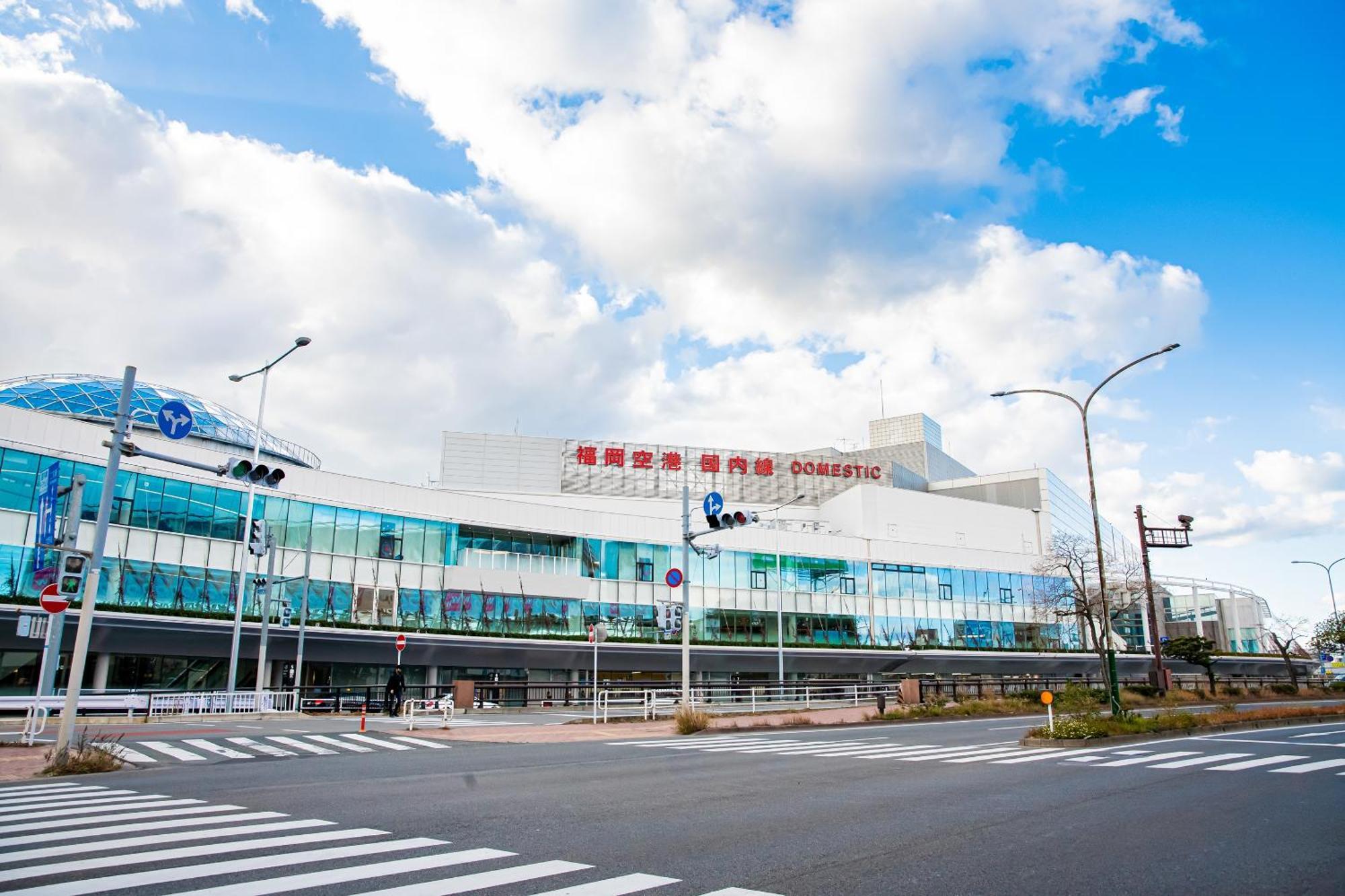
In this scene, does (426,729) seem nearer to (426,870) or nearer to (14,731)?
(14,731)

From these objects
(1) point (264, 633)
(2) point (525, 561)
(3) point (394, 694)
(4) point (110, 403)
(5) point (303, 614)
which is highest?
(4) point (110, 403)

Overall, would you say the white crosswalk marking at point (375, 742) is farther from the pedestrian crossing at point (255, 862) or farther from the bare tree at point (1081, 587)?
the bare tree at point (1081, 587)

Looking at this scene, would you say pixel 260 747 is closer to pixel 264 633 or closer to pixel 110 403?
pixel 264 633

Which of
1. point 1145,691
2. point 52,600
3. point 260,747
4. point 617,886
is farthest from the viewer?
point 1145,691

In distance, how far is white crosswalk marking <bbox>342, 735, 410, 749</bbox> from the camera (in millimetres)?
19031

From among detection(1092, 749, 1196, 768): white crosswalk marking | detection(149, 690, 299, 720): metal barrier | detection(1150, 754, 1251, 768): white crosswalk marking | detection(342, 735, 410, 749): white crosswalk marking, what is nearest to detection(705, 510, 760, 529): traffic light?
detection(342, 735, 410, 749): white crosswalk marking

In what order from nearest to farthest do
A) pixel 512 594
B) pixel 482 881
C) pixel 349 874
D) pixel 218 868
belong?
1. pixel 482 881
2. pixel 349 874
3. pixel 218 868
4. pixel 512 594

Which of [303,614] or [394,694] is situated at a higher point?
[303,614]

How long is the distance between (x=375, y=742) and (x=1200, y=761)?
16836 millimetres

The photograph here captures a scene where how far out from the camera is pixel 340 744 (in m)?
19.5

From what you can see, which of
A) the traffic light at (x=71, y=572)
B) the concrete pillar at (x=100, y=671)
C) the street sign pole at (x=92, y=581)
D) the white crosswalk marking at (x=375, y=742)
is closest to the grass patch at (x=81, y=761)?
the street sign pole at (x=92, y=581)

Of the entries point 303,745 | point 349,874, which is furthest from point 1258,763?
point 303,745

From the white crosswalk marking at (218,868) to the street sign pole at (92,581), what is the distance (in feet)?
29.5

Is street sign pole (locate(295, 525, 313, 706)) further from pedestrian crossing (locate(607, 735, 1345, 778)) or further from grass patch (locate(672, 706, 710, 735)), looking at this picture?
pedestrian crossing (locate(607, 735, 1345, 778))
